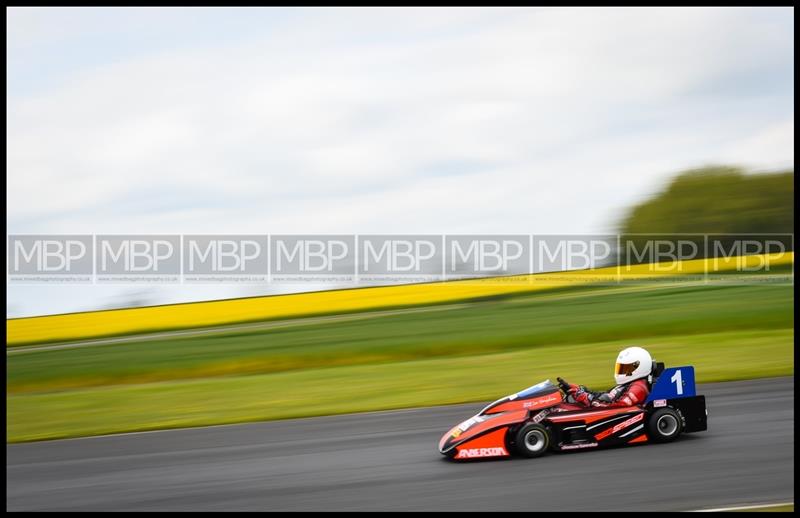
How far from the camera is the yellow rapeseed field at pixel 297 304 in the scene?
22.3 metres

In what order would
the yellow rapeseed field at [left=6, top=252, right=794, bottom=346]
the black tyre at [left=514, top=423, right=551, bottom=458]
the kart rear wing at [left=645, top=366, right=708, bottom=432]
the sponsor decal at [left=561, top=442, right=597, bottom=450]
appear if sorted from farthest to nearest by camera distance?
1. the yellow rapeseed field at [left=6, top=252, right=794, bottom=346]
2. the kart rear wing at [left=645, top=366, right=708, bottom=432]
3. the sponsor decal at [left=561, top=442, right=597, bottom=450]
4. the black tyre at [left=514, top=423, right=551, bottom=458]

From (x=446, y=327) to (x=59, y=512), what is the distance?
12.9 metres

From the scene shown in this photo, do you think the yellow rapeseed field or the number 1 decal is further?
the yellow rapeseed field

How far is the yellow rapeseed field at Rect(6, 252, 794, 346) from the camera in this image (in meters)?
22.3

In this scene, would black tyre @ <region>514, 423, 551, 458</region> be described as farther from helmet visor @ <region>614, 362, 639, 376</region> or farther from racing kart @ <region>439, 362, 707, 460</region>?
helmet visor @ <region>614, 362, 639, 376</region>

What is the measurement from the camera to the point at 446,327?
1914cm

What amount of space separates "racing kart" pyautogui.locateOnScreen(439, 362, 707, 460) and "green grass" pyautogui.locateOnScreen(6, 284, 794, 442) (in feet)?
12.5

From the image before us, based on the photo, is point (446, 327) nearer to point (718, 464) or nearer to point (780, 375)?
point (780, 375)

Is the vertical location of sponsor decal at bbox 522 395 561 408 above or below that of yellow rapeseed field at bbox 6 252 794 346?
below

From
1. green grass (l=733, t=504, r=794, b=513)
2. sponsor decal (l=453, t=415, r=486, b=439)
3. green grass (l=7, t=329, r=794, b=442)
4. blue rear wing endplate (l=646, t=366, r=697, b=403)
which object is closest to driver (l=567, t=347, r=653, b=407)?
blue rear wing endplate (l=646, t=366, r=697, b=403)

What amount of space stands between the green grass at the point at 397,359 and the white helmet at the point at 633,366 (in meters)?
3.85

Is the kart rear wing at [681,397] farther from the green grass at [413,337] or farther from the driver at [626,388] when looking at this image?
the green grass at [413,337]

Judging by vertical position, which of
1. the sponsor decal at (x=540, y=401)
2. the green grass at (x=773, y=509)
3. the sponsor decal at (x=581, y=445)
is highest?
the sponsor decal at (x=540, y=401)

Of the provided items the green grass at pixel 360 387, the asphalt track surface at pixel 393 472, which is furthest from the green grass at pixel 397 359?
the asphalt track surface at pixel 393 472
